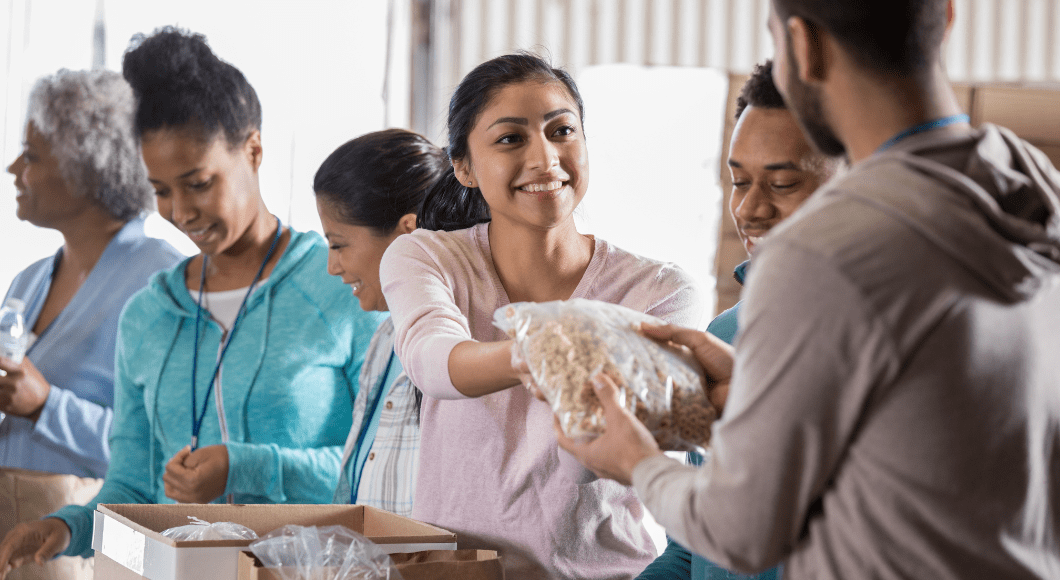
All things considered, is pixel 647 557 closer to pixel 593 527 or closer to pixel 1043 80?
pixel 593 527

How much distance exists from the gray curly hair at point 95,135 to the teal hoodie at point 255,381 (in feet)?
1.54

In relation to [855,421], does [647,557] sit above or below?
below

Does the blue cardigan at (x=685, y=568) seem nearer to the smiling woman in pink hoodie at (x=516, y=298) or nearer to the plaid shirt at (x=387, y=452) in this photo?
the smiling woman in pink hoodie at (x=516, y=298)

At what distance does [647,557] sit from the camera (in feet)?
4.22

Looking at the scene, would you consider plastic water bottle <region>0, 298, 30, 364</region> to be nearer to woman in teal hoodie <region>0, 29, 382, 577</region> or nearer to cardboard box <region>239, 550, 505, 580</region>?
woman in teal hoodie <region>0, 29, 382, 577</region>

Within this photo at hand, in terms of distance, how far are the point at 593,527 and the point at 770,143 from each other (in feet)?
1.84

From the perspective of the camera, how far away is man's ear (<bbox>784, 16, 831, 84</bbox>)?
657 mm

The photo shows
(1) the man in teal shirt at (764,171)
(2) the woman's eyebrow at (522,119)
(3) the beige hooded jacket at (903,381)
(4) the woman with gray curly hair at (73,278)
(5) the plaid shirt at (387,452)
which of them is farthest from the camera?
(4) the woman with gray curly hair at (73,278)

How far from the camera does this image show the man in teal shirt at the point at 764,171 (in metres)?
1.17

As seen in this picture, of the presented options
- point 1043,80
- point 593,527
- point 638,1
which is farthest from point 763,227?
point 1043,80

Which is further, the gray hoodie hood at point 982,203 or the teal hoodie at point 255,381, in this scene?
the teal hoodie at point 255,381

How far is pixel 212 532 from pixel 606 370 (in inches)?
21.4

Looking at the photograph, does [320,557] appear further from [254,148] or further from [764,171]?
[254,148]

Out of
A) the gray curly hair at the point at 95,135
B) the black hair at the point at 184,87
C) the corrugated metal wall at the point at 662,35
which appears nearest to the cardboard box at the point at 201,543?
the black hair at the point at 184,87
